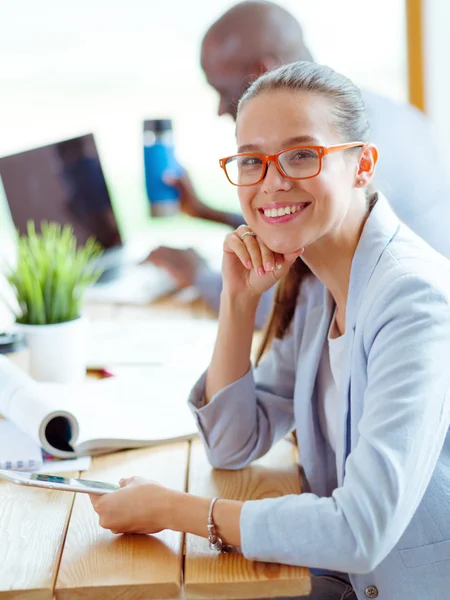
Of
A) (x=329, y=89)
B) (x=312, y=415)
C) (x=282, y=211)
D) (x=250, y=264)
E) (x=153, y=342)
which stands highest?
(x=329, y=89)

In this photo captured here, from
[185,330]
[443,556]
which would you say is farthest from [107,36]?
[443,556]

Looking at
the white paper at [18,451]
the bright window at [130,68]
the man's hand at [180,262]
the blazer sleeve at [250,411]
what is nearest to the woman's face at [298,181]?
the blazer sleeve at [250,411]

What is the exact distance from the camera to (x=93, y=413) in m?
1.43

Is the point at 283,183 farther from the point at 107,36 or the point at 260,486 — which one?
the point at 107,36

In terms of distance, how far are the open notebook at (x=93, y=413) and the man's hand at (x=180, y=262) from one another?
601mm

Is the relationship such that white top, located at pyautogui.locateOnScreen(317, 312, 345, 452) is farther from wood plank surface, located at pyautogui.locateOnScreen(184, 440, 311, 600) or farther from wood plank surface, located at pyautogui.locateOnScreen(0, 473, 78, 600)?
wood plank surface, located at pyautogui.locateOnScreen(0, 473, 78, 600)

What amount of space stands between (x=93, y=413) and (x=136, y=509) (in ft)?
1.22

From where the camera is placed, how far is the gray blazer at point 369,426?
3.19 ft

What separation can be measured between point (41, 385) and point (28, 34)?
289cm

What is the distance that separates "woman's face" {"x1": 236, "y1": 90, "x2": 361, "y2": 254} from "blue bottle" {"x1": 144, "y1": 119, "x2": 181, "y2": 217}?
1.06 meters

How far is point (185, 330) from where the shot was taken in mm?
1981

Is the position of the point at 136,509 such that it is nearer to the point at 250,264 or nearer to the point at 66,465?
the point at 66,465

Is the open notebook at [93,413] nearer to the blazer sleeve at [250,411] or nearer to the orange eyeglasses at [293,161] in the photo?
the blazer sleeve at [250,411]

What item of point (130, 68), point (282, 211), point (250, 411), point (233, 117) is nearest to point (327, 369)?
point (250, 411)
